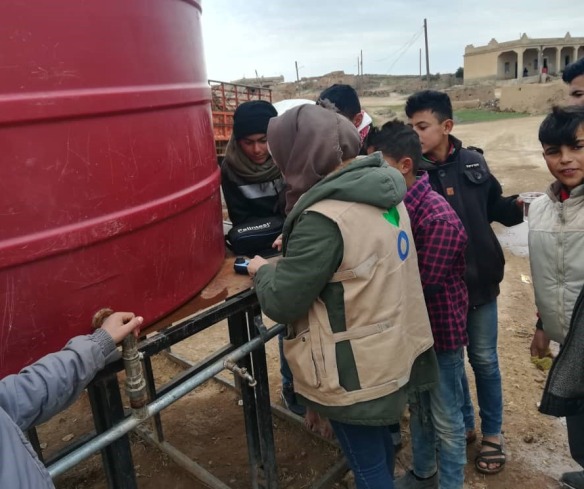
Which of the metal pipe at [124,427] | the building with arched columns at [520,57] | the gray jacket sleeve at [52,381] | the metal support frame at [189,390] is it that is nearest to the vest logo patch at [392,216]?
the metal support frame at [189,390]

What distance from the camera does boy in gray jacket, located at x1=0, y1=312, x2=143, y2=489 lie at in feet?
3.62

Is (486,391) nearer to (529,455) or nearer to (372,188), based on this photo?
(529,455)

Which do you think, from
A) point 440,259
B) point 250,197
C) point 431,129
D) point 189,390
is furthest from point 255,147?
point 189,390

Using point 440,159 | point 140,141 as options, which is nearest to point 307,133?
point 140,141

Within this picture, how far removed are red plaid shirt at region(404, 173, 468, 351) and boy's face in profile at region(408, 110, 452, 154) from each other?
360 millimetres

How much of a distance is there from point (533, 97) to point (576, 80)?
24427 mm

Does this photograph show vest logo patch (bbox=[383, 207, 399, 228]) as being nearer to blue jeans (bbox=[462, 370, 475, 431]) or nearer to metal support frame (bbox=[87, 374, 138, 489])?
metal support frame (bbox=[87, 374, 138, 489])

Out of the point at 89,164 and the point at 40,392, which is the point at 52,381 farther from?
the point at 89,164

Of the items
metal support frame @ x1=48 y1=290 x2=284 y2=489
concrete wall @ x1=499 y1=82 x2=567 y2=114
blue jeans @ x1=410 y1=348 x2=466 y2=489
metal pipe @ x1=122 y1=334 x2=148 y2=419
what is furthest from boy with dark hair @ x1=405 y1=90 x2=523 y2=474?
concrete wall @ x1=499 y1=82 x2=567 y2=114

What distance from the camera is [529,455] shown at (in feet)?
9.57

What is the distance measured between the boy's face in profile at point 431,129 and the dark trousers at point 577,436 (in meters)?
1.49

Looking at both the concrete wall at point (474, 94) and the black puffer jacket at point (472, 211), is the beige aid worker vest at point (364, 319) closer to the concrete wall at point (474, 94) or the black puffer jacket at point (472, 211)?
the black puffer jacket at point (472, 211)

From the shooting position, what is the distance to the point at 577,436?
2.51 m

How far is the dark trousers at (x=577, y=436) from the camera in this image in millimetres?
2487
